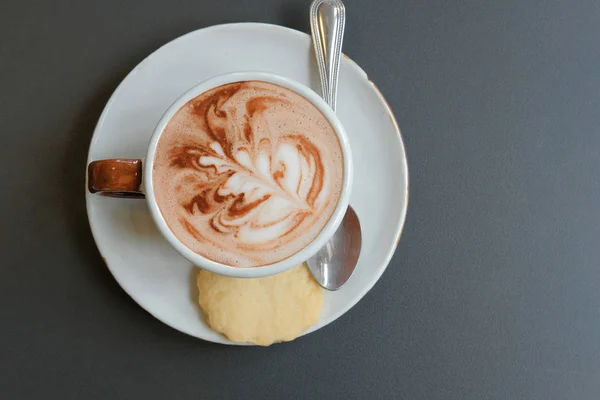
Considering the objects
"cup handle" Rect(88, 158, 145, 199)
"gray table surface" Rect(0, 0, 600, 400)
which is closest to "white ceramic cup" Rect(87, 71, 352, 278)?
"cup handle" Rect(88, 158, 145, 199)

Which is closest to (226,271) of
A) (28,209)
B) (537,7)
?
(28,209)


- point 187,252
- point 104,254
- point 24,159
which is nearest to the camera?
point 187,252

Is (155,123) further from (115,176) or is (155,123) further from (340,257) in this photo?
(340,257)

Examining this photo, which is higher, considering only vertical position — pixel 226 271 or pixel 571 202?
pixel 571 202

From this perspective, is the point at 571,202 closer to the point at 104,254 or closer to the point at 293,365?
the point at 293,365

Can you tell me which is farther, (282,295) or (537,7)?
(537,7)

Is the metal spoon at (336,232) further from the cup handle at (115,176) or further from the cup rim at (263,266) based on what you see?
the cup handle at (115,176)
